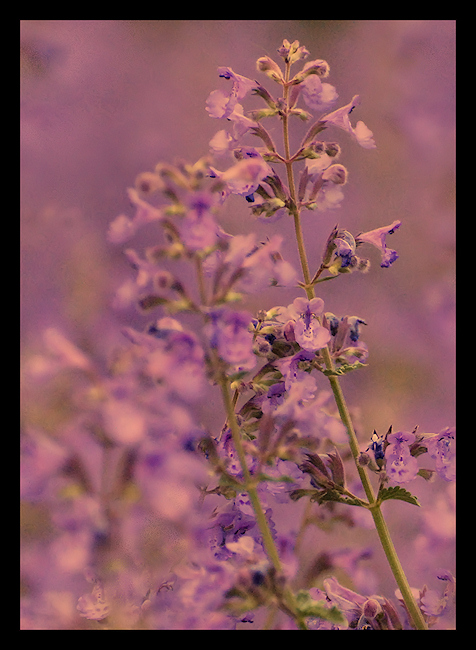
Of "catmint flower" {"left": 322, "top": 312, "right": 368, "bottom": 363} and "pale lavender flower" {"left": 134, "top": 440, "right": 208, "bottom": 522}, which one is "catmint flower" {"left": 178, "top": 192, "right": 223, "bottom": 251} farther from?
"catmint flower" {"left": 322, "top": 312, "right": 368, "bottom": 363}

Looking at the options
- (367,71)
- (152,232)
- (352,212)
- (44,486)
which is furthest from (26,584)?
(367,71)

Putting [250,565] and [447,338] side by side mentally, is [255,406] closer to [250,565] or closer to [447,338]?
[250,565]

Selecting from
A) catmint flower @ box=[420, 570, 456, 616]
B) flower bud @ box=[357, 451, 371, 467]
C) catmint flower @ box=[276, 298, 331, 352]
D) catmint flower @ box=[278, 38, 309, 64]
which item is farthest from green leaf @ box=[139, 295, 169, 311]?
catmint flower @ box=[420, 570, 456, 616]

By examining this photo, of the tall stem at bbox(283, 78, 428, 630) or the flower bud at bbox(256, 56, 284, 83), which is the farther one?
the flower bud at bbox(256, 56, 284, 83)

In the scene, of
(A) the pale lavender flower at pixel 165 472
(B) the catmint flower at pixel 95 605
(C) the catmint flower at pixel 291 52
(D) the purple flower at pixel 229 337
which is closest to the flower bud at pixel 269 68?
(C) the catmint flower at pixel 291 52

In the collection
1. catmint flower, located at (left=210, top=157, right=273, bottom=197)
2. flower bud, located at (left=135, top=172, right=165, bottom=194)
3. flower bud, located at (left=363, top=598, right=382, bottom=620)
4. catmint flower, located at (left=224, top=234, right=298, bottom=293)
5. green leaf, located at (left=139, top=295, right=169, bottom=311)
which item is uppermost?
catmint flower, located at (left=210, top=157, right=273, bottom=197)

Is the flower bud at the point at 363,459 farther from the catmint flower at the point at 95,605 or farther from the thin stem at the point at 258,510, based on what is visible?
the catmint flower at the point at 95,605
